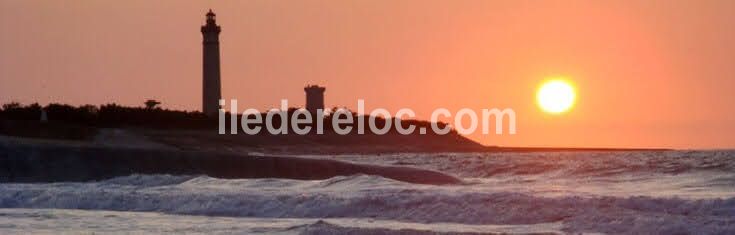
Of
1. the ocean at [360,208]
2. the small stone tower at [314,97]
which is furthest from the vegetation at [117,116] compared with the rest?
the ocean at [360,208]

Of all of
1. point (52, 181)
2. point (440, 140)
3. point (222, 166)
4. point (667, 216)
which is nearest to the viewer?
point (667, 216)

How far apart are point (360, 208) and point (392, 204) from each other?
0.56 meters

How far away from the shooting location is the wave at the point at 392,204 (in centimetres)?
2006

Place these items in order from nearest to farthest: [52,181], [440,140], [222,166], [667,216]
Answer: [667,216] → [52,181] → [222,166] → [440,140]

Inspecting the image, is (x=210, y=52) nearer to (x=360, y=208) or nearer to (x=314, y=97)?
(x=314, y=97)

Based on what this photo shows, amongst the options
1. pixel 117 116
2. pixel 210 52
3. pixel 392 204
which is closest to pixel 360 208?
pixel 392 204

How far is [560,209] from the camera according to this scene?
21.2 m

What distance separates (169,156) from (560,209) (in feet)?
56.9

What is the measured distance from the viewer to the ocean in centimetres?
1978

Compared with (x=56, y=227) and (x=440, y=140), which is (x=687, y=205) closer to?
(x=56, y=227)

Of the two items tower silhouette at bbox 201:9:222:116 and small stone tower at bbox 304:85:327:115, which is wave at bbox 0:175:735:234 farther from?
small stone tower at bbox 304:85:327:115

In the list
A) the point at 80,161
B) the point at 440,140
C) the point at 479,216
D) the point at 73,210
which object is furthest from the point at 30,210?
the point at 440,140

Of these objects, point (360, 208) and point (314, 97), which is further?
point (314, 97)

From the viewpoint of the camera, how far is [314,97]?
275 feet
